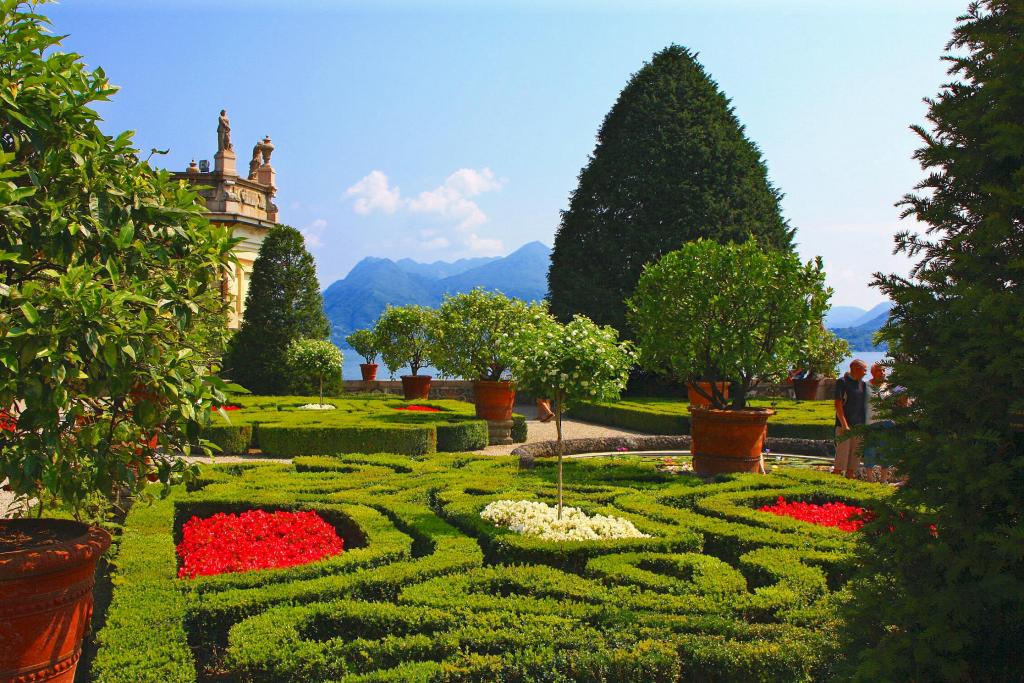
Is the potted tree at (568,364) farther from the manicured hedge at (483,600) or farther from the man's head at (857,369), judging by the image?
the man's head at (857,369)

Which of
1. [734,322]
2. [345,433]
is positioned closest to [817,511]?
[734,322]

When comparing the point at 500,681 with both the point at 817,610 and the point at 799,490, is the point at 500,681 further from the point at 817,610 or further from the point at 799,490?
the point at 799,490

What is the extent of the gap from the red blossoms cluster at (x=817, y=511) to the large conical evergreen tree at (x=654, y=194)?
17.3 metres

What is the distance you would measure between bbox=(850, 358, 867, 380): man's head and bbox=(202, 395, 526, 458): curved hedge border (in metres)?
6.99

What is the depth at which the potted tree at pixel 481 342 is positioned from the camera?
15.9 meters

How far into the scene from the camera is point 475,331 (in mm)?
16484

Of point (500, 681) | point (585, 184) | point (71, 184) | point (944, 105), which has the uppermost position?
point (585, 184)

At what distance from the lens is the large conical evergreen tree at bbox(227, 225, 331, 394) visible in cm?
2075

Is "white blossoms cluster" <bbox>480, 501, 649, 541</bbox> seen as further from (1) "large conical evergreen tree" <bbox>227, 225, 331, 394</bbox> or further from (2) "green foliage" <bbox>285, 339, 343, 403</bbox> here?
(1) "large conical evergreen tree" <bbox>227, 225, 331, 394</bbox>

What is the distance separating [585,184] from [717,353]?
60.9 feet

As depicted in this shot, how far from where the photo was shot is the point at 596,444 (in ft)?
45.6

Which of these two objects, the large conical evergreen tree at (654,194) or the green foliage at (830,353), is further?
the large conical evergreen tree at (654,194)

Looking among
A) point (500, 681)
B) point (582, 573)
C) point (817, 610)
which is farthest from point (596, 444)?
point (500, 681)

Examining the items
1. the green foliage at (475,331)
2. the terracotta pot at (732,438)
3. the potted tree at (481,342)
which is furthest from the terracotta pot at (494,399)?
the terracotta pot at (732,438)
